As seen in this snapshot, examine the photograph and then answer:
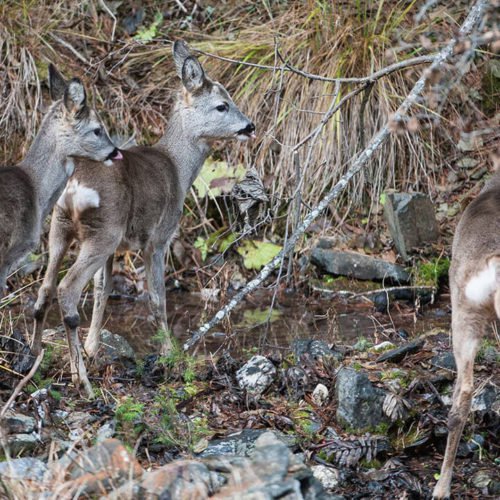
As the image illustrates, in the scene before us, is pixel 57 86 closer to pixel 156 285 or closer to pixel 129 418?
pixel 156 285

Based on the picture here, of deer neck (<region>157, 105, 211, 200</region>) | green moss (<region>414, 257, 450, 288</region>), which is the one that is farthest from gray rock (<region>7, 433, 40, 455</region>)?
green moss (<region>414, 257, 450, 288</region>)

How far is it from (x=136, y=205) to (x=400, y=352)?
2.12m

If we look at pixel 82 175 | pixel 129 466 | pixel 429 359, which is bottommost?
pixel 429 359

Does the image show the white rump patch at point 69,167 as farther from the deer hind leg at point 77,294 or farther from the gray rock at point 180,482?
the gray rock at point 180,482

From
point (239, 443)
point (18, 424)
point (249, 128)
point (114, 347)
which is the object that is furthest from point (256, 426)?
point (249, 128)

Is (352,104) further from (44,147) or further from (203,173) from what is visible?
(44,147)

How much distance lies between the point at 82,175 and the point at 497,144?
4942mm

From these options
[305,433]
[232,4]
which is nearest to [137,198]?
[305,433]

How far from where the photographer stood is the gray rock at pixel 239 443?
5.55 m

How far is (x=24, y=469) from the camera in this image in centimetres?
450

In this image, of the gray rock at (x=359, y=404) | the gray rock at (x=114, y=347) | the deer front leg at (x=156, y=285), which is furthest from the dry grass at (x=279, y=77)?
the gray rock at (x=359, y=404)

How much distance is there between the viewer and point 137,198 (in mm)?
7324

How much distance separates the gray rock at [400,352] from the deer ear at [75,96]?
104 inches

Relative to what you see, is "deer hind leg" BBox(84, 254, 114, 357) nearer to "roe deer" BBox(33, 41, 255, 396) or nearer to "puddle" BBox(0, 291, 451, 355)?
"roe deer" BBox(33, 41, 255, 396)
